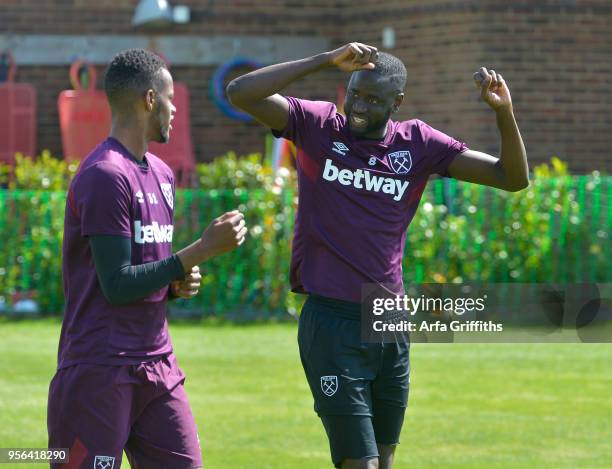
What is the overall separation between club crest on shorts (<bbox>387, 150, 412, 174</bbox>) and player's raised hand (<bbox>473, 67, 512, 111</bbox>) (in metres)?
0.40

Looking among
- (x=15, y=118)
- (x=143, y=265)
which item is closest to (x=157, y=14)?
(x=15, y=118)

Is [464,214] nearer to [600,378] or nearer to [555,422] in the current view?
[600,378]

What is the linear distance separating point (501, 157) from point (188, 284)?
1.57 m

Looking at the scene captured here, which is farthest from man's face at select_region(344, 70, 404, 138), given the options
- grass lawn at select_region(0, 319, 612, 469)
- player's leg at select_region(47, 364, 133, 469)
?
grass lawn at select_region(0, 319, 612, 469)

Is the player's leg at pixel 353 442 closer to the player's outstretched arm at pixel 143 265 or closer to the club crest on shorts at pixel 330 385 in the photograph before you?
the club crest on shorts at pixel 330 385

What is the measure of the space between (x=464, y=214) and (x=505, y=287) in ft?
3.87

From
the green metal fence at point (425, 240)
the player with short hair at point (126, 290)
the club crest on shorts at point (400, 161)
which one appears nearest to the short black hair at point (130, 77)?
the player with short hair at point (126, 290)

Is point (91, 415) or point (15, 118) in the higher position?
point (91, 415)

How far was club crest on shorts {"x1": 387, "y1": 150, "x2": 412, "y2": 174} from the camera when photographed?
540cm

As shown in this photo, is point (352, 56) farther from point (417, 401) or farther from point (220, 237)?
point (417, 401)

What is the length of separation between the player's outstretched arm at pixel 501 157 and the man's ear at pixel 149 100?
4.61 ft

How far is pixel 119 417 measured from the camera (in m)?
4.53

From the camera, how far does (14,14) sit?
17469 millimetres

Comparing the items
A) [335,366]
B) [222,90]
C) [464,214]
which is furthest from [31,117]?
[335,366]
